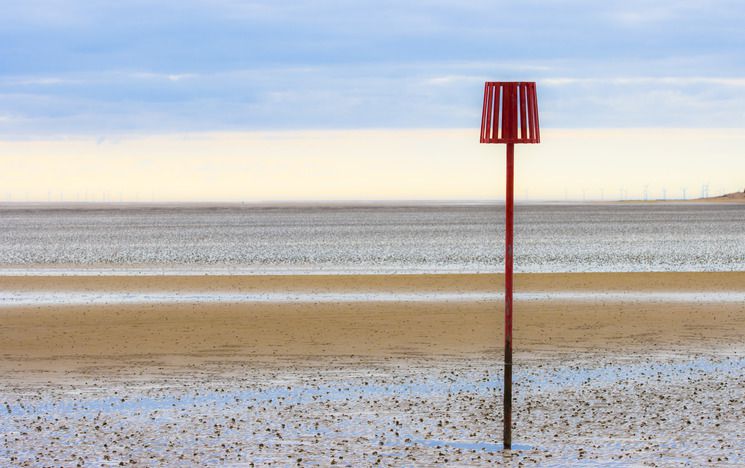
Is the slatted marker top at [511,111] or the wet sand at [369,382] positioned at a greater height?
the slatted marker top at [511,111]

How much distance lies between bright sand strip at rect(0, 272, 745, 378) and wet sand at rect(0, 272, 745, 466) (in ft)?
0.23

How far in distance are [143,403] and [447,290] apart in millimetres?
15611

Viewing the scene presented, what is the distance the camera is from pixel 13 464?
33.2 feet

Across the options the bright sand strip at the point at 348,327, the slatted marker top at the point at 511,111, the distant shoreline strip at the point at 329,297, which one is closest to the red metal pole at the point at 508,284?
the slatted marker top at the point at 511,111

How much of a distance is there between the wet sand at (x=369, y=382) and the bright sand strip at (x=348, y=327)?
7cm

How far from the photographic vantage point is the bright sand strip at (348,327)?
57.3 ft

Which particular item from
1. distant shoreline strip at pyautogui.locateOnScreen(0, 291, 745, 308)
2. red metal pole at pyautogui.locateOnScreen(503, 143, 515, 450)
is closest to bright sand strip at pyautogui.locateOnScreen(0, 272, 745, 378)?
distant shoreline strip at pyautogui.locateOnScreen(0, 291, 745, 308)

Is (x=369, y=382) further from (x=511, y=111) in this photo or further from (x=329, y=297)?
(x=329, y=297)

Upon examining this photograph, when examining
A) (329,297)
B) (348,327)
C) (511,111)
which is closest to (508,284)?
(511,111)

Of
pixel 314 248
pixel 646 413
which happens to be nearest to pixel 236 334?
pixel 646 413

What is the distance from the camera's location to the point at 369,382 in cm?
1443

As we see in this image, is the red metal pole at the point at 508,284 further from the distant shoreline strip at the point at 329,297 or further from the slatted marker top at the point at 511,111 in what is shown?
the distant shoreline strip at the point at 329,297

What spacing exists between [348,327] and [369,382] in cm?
604

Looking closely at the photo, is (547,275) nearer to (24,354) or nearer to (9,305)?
(9,305)
